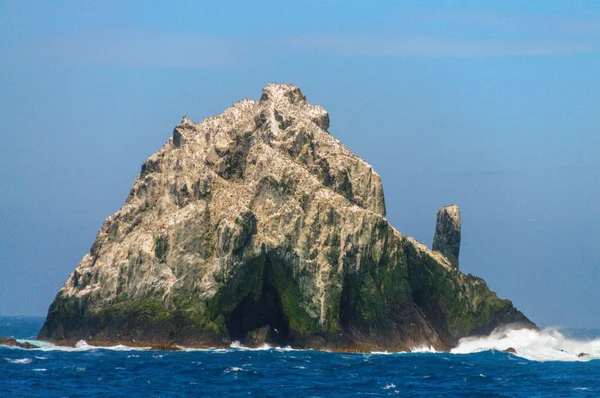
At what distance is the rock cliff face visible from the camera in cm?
9844

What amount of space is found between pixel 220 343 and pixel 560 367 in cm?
3056

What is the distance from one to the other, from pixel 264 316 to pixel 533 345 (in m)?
29.2

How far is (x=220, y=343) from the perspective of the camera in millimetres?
97375

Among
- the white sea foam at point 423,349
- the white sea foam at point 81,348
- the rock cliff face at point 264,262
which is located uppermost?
the rock cliff face at point 264,262

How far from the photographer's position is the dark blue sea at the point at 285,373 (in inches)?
2913

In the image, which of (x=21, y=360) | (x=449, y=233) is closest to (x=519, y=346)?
(x=449, y=233)

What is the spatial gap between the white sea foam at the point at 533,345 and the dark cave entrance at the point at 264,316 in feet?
Result: 58.3

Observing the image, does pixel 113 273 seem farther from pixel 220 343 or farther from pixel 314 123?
pixel 314 123

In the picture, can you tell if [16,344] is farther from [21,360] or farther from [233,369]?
[233,369]

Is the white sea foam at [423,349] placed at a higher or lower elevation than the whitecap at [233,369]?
higher

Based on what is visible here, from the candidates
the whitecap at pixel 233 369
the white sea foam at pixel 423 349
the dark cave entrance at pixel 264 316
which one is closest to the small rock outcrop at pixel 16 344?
the dark cave entrance at pixel 264 316

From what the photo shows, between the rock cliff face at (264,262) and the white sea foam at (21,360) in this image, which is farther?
the rock cliff face at (264,262)

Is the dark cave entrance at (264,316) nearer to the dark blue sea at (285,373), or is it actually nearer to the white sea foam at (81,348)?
the dark blue sea at (285,373)

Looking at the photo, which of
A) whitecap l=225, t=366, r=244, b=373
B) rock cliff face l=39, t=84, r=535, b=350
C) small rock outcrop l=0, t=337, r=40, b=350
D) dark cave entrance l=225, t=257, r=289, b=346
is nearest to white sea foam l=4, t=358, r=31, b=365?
small rock outcrop l=0, t=337, r=40, b=350
